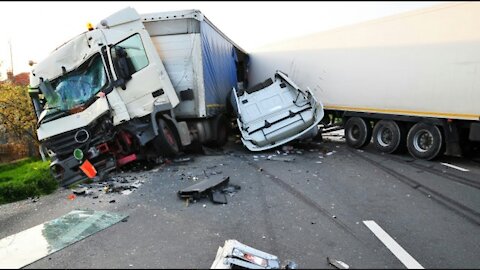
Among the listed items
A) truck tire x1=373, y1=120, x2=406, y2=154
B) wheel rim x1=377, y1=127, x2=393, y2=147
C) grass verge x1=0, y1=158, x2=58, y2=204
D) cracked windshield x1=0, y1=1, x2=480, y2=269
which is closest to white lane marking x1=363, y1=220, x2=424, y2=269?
cracked windshield x1=0, y1=1, x2=480, y2=269

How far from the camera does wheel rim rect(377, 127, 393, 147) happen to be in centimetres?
896

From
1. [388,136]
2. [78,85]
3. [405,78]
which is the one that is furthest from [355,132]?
[78,85]

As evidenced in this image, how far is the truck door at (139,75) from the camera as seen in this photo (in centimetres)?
746

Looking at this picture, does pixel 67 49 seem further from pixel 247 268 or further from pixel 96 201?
pixel 247 268

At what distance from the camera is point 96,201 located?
5441 millimetres

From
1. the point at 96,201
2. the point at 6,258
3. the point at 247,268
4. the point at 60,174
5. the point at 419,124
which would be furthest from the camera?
the point at 419,124

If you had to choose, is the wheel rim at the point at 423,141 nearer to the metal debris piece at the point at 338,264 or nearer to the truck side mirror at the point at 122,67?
the metal debris piece at the point at 338,264

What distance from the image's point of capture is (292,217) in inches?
182

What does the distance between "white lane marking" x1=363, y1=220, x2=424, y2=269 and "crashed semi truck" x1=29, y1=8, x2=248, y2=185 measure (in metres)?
4.85

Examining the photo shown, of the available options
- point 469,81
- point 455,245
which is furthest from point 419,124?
point 455,245

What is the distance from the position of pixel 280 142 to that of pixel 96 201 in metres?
4.92

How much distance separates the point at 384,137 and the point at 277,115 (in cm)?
271

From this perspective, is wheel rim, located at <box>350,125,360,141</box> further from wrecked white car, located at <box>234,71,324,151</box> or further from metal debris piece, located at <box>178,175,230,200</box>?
metal debris piece, located at <box>178,175,230,200</box>

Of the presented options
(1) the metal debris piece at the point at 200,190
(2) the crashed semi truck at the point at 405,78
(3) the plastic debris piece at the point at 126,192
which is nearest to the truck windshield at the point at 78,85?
(3) the plastic debris piece at the point at 126,192
